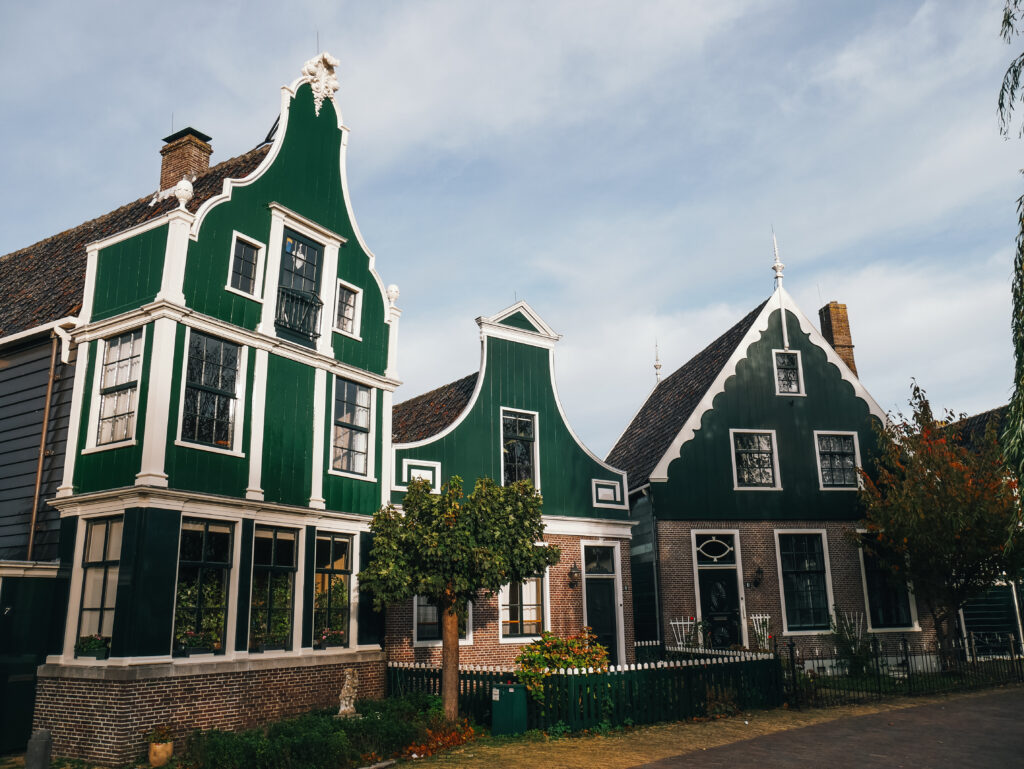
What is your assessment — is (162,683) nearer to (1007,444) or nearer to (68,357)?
(68,357)

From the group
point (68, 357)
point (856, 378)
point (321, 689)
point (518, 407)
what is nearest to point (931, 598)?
point (856, 378)

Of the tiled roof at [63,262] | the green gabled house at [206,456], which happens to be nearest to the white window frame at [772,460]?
the green gabled house at [206,456]

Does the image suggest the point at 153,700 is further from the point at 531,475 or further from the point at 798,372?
the point at 798,372

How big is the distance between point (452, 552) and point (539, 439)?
7422mm

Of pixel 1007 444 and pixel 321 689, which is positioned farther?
pixel 321 689

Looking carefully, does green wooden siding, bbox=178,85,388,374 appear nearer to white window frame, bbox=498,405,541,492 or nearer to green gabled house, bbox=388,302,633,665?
green gabled house, bbox=388,302,633,665

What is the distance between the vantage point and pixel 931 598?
23297 millimetres

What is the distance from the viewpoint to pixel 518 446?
834 inches

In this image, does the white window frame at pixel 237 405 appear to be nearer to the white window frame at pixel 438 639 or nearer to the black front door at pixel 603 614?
the white window frame at pixel 438 639

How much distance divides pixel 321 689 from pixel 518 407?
8.53m

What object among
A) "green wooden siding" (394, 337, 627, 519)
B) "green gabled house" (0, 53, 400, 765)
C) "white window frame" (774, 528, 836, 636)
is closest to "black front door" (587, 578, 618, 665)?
"green wooden siding" (394, 337, 627, 519)

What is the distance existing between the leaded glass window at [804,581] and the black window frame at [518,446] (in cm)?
863

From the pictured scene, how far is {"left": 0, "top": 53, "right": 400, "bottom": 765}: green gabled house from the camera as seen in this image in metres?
13.6

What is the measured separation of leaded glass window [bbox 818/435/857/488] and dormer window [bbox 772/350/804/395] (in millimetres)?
1726
